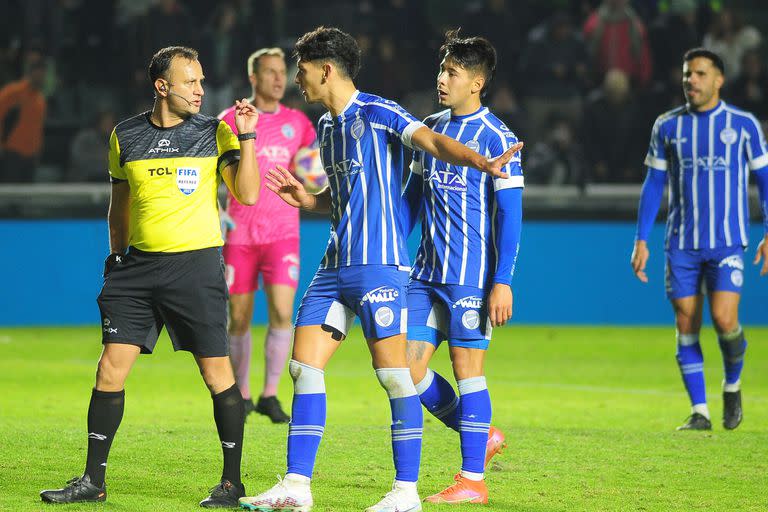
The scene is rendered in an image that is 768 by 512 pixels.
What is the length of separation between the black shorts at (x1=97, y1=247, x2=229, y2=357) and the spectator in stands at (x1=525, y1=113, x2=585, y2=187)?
34.5ft

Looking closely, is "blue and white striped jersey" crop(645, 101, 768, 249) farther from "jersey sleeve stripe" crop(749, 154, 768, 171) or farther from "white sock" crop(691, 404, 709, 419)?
"white sock" crop(691, 404, 709, 419)

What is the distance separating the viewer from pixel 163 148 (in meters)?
5.06

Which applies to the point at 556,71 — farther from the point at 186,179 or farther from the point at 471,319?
the point at 186,179

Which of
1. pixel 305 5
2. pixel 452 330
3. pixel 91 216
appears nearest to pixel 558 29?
pixel 305 5

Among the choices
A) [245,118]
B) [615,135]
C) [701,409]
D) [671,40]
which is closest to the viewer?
[245,118]

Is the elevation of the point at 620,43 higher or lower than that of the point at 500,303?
higher

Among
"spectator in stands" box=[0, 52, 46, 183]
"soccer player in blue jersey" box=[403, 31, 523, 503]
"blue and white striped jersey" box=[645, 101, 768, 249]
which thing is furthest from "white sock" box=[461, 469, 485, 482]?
"spectator in stands" box=[0, 52, 46, 183]

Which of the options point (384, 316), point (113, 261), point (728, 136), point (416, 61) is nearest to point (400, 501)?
point (384, 316)

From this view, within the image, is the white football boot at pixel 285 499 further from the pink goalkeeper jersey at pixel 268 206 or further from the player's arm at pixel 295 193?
the pink goalkeeper jersey at pixel 268 206

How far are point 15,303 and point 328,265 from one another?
9782 millimetres

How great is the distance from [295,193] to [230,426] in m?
0.99

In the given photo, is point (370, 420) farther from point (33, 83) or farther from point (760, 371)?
point (33, 83)

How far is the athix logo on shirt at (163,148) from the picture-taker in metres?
5.05

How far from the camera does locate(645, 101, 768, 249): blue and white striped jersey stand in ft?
25.0
